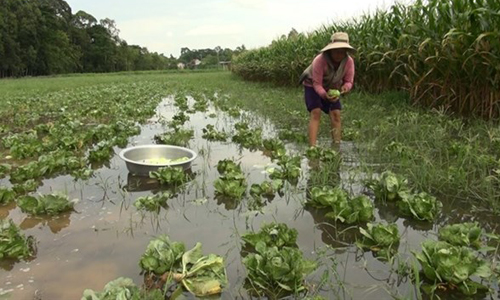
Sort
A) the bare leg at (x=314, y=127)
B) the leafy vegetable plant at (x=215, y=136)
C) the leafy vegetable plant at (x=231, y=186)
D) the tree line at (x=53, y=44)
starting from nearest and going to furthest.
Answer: the leafy vegetable plant at (x=231, y=186)
the bare leg at (x=314, y=127)
the leafy vegetable plant at (x=215, y=136)
the tree line at (x=53, y=44)

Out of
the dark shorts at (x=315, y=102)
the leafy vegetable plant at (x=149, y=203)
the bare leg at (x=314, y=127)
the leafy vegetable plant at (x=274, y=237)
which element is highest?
the dark shorts at (x=315, y=102)

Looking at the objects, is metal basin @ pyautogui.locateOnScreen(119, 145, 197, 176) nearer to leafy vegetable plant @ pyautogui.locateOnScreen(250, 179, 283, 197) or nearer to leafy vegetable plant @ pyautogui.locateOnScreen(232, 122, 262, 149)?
leafy vegetable plant @ pyautogui.locateOnScreen(250, 179, 283, 197)

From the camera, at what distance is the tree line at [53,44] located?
50.9 metres

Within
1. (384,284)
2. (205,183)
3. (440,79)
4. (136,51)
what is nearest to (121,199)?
(205,183)

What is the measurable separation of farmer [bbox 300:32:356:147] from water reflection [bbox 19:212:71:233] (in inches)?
117

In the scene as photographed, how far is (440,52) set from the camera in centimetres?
590

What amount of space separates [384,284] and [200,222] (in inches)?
51.7

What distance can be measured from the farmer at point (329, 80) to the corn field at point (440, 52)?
5.70ft

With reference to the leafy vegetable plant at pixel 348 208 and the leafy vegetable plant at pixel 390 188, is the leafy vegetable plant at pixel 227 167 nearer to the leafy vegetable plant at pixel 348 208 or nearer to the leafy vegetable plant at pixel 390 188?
the leafy vegetable plant at pixel 348 208

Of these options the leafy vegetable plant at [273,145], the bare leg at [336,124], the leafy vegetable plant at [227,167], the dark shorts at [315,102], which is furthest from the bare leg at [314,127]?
the leafy vegetable plant at [227,167]

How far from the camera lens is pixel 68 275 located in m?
2.06

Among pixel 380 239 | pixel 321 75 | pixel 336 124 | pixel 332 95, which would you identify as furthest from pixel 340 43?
pixel 380 239

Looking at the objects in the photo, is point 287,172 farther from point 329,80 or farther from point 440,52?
point 440,52

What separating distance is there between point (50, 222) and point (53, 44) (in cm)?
6475
